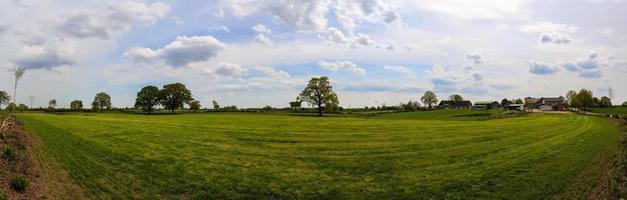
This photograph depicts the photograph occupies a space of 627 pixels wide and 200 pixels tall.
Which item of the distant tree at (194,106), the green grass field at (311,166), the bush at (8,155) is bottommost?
the green grass field at (311,166)

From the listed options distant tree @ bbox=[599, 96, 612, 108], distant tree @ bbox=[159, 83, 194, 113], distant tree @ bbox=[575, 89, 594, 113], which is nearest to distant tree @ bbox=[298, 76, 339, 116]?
distant tree @ bbox=[159, 83, 194, 113]

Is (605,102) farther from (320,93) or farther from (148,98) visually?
(148,98)

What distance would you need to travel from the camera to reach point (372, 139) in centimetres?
4150

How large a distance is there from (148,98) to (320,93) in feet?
188

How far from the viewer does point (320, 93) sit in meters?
128

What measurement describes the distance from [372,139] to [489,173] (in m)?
17.3

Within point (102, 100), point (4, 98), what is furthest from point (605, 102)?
point (4, 98)

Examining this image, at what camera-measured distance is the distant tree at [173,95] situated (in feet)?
484

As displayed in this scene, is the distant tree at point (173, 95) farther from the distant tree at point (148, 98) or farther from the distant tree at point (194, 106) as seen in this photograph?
the distant tree at point (194, 106)

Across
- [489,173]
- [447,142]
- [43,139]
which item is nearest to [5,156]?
[43,139]

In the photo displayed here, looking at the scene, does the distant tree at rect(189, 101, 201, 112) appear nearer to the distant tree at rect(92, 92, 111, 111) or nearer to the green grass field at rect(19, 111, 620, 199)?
the distant tree at rect(92, 92, 111, 111)

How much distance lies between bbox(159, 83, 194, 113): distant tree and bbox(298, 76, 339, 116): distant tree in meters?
44.3

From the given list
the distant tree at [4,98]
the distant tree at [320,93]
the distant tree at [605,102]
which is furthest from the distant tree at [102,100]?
the distant tree at [605,102]

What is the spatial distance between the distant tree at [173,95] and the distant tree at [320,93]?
44324 mm
